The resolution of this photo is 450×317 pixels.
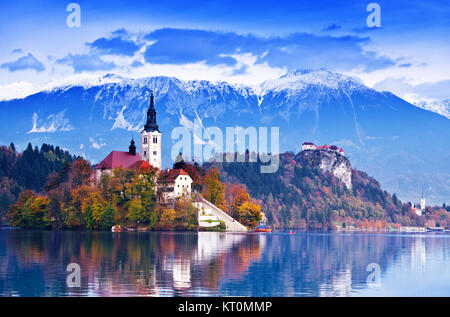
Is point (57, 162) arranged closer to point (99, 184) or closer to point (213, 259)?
point (99, 184)

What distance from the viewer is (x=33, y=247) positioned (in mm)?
76625

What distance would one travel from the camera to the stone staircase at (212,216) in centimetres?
13800

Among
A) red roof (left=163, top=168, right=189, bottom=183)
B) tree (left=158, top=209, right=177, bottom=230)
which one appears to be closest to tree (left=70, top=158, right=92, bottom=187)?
red roof (left=163, top=168, right=189, bottom=183)

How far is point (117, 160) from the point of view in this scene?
158000mm

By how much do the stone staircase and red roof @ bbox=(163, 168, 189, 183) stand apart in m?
5.88

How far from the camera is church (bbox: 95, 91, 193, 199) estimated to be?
460 ft

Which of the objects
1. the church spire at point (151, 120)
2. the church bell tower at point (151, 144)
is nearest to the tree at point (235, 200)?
the church bell tower at point (151, 144)

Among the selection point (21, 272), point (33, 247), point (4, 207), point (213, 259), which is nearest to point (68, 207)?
point (4, 207)

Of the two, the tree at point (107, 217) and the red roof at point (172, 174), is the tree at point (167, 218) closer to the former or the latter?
the tree at point (107, 217)

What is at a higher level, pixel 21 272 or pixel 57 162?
pixel 57 162

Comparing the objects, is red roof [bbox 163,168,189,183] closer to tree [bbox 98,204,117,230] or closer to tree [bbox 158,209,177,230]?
tree [bbox 158,209,177,230]
